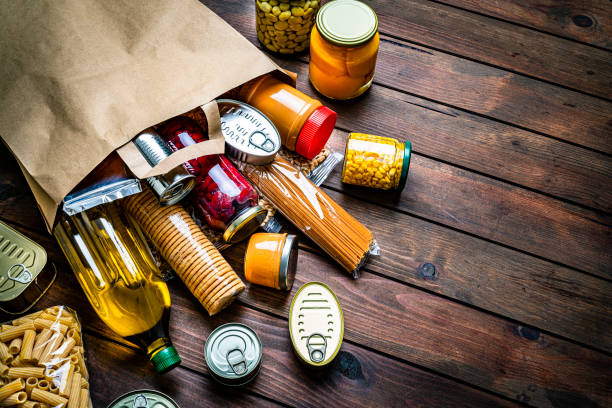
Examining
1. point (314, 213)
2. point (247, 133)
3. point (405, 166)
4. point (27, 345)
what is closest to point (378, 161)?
point (405, 166)

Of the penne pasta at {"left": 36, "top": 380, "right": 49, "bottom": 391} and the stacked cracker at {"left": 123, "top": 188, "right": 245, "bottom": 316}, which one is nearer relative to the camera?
the penne pasta at {"left": 36, "top": 380, "right": 49, "bottom": 391}

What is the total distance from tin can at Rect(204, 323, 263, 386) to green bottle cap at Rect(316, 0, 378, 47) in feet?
2.03

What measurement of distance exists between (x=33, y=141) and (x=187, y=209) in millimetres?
310

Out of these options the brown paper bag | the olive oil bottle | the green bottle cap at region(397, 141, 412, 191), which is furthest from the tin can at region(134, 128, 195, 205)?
the green bottle cap at region(397, 141, 412, 191)

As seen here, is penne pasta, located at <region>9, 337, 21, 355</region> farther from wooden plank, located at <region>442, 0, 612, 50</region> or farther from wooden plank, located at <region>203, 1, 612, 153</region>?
wooden plank, located at <region>442, 0, 612, 50</region>

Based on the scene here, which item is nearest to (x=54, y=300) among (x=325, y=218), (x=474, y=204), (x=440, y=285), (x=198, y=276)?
(x=198, y=276)

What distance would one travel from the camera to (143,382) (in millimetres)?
929

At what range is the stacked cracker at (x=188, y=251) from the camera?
0.93 metres

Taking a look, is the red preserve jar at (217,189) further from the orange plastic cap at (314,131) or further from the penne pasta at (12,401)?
the penne pasta at (12,401)

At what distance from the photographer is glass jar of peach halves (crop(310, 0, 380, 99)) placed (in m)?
1.02

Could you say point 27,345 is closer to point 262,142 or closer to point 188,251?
point 188,251

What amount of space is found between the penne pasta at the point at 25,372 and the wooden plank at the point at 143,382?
12 centimetres

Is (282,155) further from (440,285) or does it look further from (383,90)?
(440,285)

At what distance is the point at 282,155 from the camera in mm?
1083
